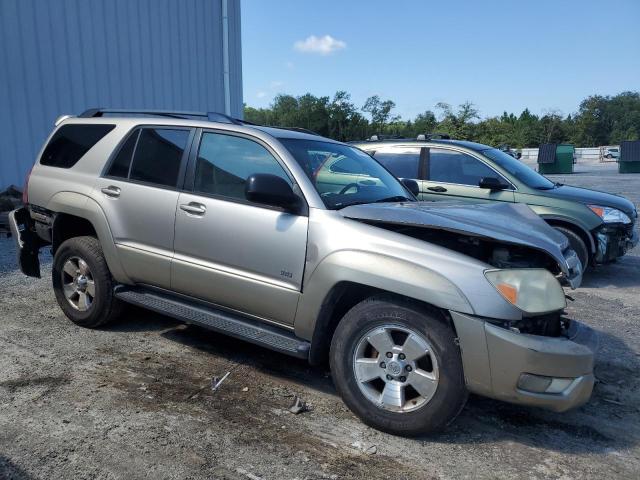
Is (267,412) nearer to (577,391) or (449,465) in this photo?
(449,465)

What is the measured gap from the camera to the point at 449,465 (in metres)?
2.71

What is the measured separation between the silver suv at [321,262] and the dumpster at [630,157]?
3199cm

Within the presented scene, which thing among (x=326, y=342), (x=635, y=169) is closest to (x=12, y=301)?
(x=326, y=342)

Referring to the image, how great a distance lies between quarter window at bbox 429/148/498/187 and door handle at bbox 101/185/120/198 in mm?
4429

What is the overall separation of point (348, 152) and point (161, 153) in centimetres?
153

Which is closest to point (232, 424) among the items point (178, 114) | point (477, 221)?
point (477, 221)

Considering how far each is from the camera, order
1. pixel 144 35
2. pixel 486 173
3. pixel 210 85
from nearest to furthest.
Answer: pixel 486 173, pixel 144 35, pixel 210 85

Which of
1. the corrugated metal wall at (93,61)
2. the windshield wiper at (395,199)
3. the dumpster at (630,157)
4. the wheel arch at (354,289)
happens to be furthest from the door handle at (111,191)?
the dumpster at (630,157)

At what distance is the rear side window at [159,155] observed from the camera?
4008 mm

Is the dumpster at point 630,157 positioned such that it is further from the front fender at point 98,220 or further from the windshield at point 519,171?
the front fender at point 98,220

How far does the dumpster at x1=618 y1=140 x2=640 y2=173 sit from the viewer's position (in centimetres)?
3067

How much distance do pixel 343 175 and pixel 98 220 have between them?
209 centimetres

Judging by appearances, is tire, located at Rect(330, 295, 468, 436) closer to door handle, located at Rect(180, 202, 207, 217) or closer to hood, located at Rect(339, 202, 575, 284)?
hood, located at Rect(339, 202, 575, 284)

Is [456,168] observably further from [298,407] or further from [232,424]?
[232,424]
